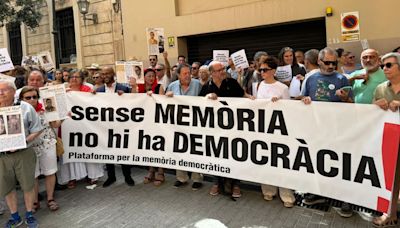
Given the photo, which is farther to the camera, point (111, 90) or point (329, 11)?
point (329, 11)

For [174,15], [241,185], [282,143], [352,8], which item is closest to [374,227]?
[282,143]

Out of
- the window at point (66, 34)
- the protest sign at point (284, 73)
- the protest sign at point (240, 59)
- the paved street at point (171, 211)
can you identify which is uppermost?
the window at point (66, 34)

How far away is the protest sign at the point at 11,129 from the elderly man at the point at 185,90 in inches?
74.6

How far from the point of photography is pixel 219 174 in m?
4.58

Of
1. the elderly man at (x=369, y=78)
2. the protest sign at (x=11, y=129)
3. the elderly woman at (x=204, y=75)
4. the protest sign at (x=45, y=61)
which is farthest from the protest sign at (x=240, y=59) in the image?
the protest sign at (x=45, y=61)

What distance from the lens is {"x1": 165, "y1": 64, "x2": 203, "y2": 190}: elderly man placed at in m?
5.04

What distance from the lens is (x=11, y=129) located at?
374 centimetres

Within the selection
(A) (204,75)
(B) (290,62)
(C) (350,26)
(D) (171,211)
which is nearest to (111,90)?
(A) (204,75)

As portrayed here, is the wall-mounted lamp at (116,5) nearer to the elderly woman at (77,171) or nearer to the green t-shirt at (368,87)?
the elderly woman at (77,171)

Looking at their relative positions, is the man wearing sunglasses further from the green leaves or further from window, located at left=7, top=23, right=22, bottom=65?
window, located at left=7, top=23, right=22, bottom=65

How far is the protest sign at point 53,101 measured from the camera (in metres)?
4.53

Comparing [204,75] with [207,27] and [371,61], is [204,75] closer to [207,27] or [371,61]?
[371,61]

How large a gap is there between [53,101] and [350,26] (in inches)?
268

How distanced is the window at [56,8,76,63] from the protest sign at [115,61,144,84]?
10767 millimetres
